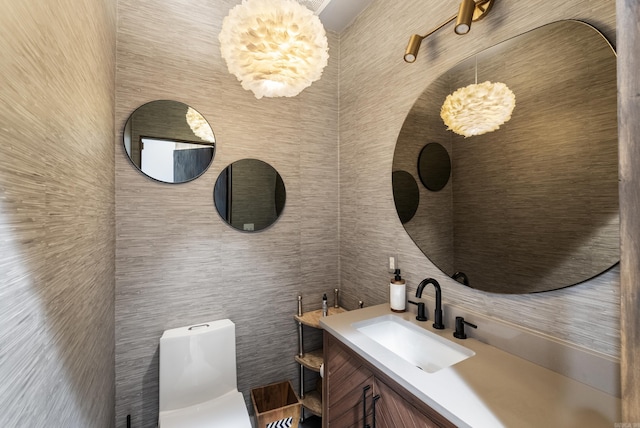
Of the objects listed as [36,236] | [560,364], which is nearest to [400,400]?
[560,364]

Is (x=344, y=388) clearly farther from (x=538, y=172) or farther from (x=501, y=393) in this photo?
(x=538, y=172)

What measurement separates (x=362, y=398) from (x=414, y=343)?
397 mm

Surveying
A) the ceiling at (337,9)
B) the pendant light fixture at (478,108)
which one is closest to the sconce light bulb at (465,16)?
the pendant light fixture at (478,108)

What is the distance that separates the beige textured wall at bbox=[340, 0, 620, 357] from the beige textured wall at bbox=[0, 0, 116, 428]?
1.49 m

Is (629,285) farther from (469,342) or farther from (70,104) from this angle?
(70,104)

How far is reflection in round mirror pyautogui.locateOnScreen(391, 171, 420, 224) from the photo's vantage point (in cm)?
151

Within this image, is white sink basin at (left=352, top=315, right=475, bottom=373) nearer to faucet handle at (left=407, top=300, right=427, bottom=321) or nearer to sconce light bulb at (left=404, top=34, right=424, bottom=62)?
faucet handle at (left=407, top=300, right=427, bottom=321)

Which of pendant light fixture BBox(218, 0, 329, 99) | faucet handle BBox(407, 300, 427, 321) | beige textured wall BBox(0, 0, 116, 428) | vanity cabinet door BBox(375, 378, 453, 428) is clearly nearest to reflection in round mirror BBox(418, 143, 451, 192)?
faucet handle BBox(407, 300, 427, 321)

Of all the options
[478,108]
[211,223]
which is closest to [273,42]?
[478,108]

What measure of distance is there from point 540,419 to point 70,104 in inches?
63.6

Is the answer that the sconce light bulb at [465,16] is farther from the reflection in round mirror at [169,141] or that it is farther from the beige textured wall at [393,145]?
the reflection in round mirror at [169,141]

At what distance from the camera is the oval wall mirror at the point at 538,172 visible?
868 mm

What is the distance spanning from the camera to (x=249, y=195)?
1.87 metres

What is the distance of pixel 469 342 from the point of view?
116 centimetres
